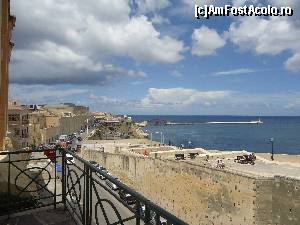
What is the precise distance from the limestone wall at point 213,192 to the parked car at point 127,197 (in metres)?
19.9

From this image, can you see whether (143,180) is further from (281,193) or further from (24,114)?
(24,114)

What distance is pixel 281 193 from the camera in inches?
843

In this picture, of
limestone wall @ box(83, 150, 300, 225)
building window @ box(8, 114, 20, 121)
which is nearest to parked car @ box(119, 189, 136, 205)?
limestone wall @ box(83, 150, 300, 225)

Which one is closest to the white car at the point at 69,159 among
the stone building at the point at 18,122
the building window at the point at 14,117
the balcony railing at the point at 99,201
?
the balcony railing at the point at 99,201

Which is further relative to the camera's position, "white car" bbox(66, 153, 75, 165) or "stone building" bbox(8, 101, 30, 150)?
"stone building" bbox(8, 101, 30, 150)

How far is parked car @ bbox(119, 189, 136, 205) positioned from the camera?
2679 millimetres

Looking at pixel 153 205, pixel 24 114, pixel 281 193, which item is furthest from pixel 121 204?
pixel 24 114

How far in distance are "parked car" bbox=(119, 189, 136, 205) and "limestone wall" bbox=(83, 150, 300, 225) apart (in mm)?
19927

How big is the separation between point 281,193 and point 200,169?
6187mm

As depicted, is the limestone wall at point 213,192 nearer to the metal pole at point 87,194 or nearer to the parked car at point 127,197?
the metal pole at point 87,194

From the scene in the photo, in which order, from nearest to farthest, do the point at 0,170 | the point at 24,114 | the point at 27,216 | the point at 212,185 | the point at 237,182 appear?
the point at 27,216 < the point at 0,170 < the point at 237,182 < the point at 212,185 < the point at 24,114

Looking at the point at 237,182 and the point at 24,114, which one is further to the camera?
the point at 24,114

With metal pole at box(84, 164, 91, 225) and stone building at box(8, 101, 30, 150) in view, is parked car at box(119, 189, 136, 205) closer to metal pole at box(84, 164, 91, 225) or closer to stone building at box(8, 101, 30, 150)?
metal pole at box(84, 164, 91, 225)

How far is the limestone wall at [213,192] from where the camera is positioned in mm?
21500
